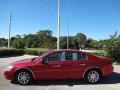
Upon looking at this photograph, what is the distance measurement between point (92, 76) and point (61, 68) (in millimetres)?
1382

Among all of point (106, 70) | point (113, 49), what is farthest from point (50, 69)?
point (113, 49)

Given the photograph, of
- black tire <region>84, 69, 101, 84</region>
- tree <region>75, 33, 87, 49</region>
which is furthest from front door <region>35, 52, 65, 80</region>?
tree <region>75, 33, 87, 49</region>

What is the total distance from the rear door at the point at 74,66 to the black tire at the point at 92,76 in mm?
281

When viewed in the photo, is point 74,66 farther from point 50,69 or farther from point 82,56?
point 50,69

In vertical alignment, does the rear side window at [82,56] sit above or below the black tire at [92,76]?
above

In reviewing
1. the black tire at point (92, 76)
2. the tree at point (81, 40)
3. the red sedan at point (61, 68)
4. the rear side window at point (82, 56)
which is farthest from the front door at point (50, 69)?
the tree at point (81, 40)

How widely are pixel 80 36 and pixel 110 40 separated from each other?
80192 millimetres

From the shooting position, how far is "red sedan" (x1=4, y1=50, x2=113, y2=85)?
939 centimetres

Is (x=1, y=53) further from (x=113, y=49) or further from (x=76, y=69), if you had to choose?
(x=76, y=69)

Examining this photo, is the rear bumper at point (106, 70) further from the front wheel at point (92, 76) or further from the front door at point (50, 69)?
the front door at point (50, 69)

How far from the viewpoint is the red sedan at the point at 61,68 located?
9.39 meters

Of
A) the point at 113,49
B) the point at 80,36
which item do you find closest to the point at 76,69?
the point at 113,49

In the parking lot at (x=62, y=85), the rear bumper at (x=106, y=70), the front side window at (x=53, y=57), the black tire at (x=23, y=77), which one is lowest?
the parking lot at (x=62, y=85)

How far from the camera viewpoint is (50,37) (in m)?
103
